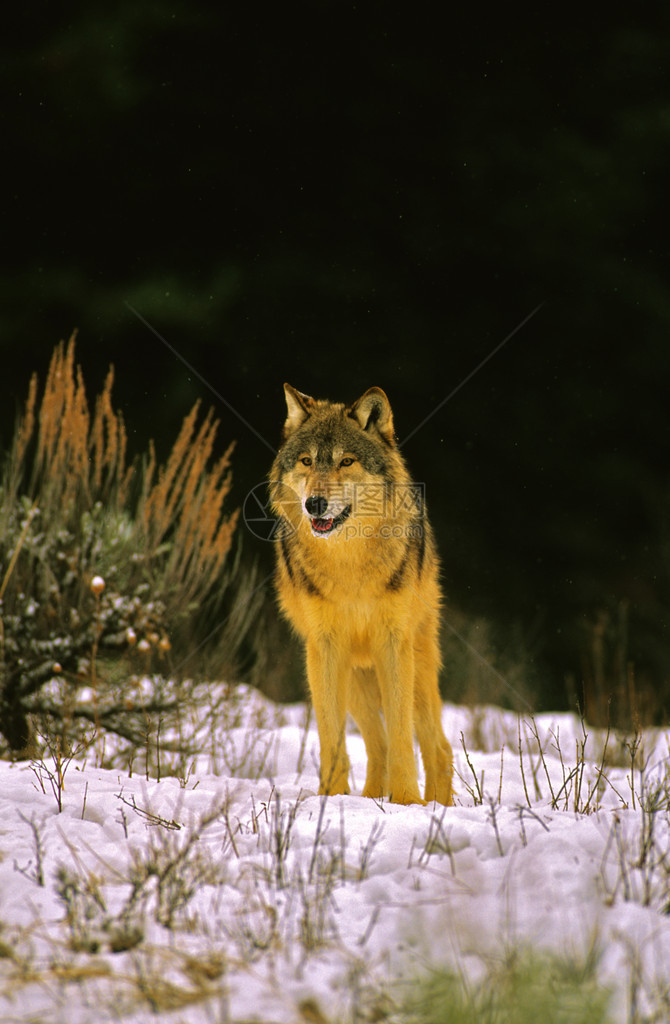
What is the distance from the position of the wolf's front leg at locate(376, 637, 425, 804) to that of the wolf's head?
754mm

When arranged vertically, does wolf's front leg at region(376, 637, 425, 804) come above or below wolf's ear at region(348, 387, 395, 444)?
below

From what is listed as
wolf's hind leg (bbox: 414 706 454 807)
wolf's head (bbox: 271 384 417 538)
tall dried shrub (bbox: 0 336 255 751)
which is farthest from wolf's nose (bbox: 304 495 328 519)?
tall dried shrub (bbox: 0 336 255 751)

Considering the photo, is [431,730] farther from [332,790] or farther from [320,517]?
[320,517]

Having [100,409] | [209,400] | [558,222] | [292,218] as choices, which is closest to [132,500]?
[209,400]

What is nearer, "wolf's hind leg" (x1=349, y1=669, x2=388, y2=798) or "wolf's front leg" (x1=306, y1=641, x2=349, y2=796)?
"wolf's front leg" (x1=306, y1=641, x2=349, y2=796)

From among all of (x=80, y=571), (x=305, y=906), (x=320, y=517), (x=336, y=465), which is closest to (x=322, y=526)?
(x=320, y=517)

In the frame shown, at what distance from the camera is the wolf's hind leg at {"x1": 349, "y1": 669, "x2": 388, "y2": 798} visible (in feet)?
17.7

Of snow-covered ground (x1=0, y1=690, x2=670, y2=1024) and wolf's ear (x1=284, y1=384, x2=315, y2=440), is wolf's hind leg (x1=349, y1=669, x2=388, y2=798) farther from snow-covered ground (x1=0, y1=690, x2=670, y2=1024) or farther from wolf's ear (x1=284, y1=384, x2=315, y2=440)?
wolf's ear (x1=284, y1=384, x2=315, y2=440)

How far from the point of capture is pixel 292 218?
1238cm

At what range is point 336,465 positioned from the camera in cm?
520

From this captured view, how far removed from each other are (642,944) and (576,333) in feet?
36.4

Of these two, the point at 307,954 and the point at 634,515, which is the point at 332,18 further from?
the point at 307,954

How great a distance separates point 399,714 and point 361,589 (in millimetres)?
723

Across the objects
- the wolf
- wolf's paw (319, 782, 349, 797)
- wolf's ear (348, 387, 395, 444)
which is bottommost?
wolf's paw (319, 782, 349, 797)
